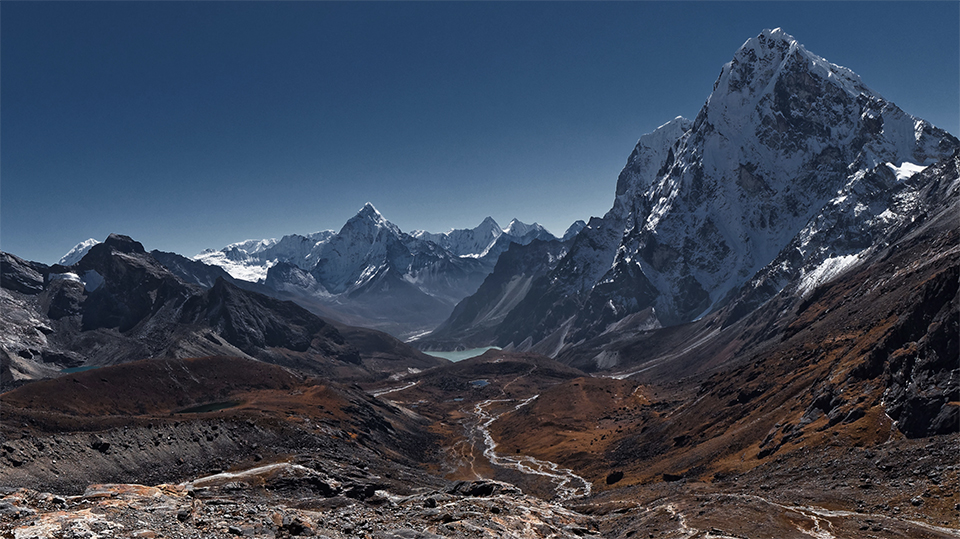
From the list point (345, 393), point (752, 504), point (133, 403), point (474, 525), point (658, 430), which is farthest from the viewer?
point (345, 393)

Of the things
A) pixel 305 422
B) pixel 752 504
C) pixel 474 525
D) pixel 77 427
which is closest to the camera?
pixel 474 525

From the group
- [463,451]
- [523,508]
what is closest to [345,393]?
[463,451]

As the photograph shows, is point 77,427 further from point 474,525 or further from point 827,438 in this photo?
point 827,438

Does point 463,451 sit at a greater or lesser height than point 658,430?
lesser

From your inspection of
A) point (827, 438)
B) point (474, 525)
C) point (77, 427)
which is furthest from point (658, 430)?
point (77, 427)

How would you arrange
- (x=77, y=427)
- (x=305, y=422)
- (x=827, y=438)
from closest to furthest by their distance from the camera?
1. (x=827, y=438)
2. (x=77, y=427)
3. (x=305, y=422)

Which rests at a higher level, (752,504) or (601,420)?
(601,420)

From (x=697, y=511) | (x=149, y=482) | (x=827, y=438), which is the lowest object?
(x=149, y=482)

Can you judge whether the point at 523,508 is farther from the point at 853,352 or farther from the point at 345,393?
the point at 345,393

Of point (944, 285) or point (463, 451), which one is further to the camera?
point (463, 451)
